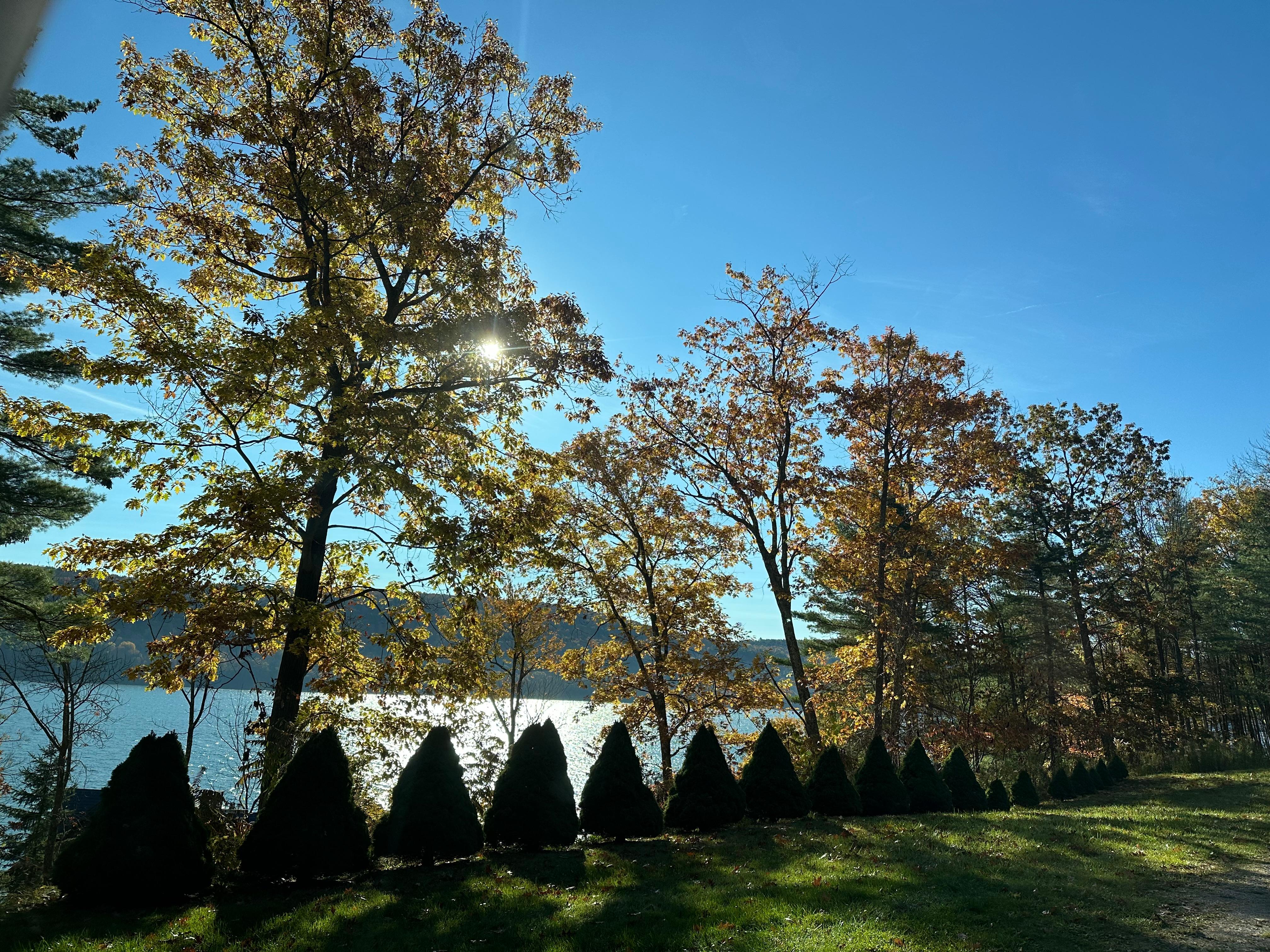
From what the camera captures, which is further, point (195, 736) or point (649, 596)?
point (195, 736)

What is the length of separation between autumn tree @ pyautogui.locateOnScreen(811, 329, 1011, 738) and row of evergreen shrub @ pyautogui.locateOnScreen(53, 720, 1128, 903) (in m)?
5.07

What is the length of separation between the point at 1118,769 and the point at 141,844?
1239 inches

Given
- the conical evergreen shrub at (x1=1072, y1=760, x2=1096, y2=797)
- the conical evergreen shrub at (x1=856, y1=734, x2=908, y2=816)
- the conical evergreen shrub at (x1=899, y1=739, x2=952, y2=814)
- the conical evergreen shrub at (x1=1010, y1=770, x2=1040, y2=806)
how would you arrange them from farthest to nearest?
the conical evergreen shrub at (x1=1072, y1=760, x2=1096, y2=797) < the conical evergreen shrub at (x1=1010, y1=770, x2=1040, y2=806) < the conical evergreen shrub at (x1=899, y1=739, x2=952, y2=814) < the conical evergreen shrub at (x1=856, y1=734, x2=908, y2=816)

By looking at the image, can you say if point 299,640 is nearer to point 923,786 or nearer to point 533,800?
point 533,800

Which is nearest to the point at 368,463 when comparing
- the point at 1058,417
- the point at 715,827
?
the point at 715,827

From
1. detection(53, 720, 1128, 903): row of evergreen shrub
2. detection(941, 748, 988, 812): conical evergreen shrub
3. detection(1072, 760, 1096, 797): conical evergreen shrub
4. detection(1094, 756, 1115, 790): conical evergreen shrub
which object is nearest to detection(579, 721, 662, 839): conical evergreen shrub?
detection(53, 720, 1128, 903): row of evergreen shrub

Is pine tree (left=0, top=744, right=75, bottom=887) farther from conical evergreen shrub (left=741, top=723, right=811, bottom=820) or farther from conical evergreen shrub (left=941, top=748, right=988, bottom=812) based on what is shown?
conical evergreen shrub (left=941, top=748, right=988, bottom=812)

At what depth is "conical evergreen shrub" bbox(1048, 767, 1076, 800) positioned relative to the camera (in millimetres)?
21719

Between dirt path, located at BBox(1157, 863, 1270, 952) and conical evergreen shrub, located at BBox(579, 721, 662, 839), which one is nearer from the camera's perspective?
dirt path, located at BBox(1157, 863, 1270, 952)

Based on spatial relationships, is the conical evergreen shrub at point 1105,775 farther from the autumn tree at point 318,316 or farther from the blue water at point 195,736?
the autumn tree at point 318,316

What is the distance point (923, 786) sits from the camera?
16438mm

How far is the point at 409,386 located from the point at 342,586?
13.4 ft

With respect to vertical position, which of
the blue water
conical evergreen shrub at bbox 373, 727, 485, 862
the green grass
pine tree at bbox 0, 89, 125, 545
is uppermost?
pine tree at bbox 0, 89, 125, 545

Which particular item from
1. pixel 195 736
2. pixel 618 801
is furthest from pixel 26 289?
pixel 195 736
